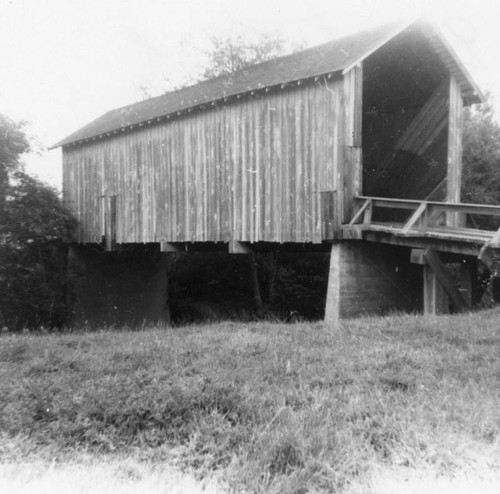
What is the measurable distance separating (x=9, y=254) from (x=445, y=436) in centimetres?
1780

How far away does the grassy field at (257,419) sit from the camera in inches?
127

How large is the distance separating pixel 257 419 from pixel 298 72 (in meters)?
10.3

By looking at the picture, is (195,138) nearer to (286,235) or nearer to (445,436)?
(286,235)

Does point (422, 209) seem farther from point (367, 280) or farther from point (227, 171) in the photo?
point (227, 171)

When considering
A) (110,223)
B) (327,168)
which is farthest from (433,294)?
(110,223)

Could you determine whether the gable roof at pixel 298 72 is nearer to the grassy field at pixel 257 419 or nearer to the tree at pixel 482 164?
the grassy field at pixel 257 419

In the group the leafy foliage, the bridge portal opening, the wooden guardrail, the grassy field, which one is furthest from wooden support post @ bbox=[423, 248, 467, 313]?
the leafy foliage

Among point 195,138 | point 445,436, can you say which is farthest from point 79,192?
point 445,436

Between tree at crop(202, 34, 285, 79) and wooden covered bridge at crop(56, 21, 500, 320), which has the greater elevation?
tree at crop(202, 34, 285, 79)

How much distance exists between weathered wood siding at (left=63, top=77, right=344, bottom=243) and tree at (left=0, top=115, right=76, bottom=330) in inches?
57.8

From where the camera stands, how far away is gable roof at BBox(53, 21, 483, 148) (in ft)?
39.2

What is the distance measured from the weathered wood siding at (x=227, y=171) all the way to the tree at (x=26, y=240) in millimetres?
1468

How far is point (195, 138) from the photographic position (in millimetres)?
15508

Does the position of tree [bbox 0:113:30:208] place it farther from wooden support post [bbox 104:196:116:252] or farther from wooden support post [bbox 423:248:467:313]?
wooden support post [bbox 423:248:467:313]
